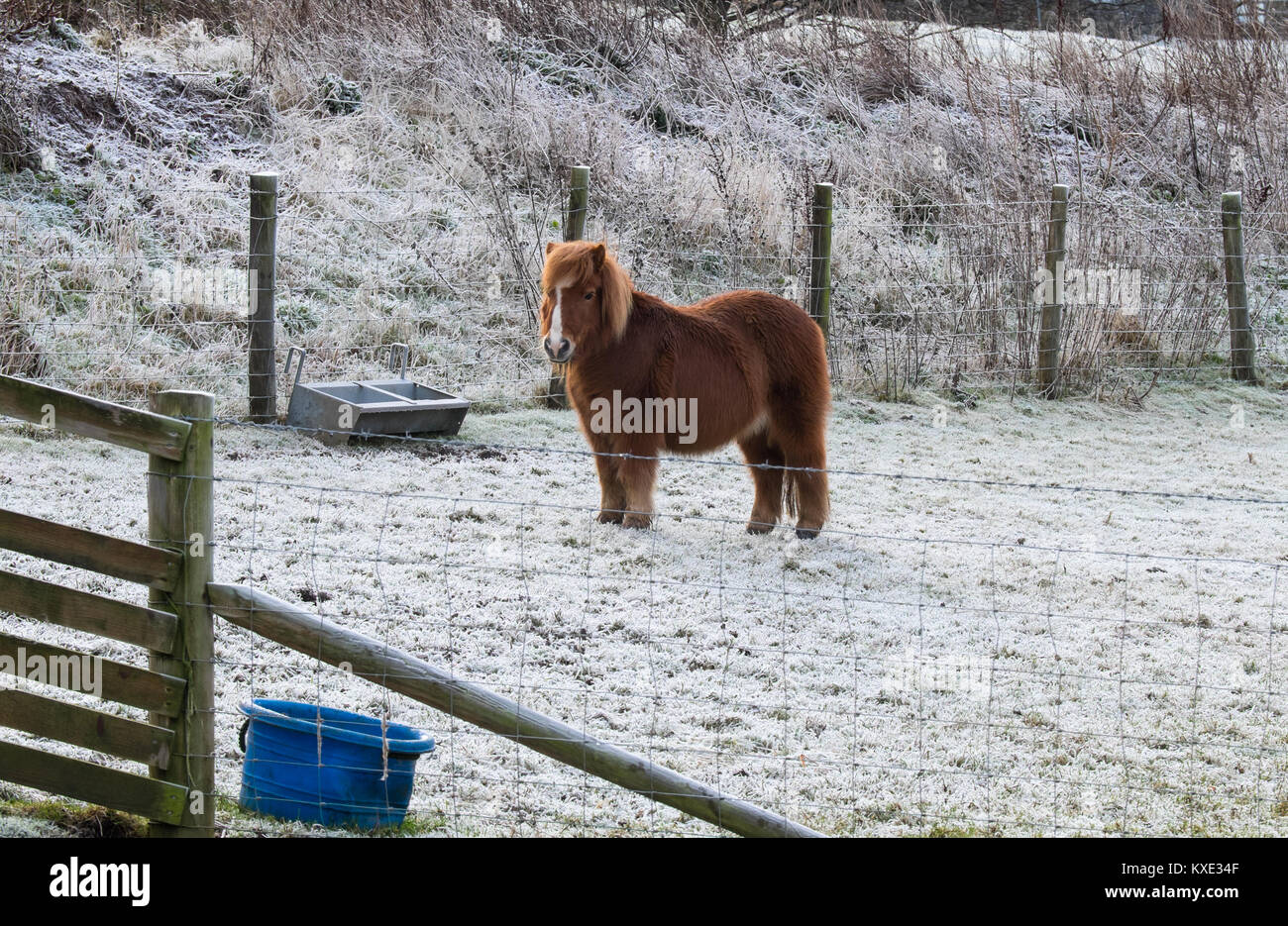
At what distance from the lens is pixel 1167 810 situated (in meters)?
3.90

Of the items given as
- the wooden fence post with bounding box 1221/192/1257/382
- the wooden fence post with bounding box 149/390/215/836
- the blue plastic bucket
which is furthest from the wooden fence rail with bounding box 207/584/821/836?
the wooden fence post with bounding box 1221/192/1257/382

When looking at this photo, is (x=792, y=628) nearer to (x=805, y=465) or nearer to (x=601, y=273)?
(x=805, y=465)

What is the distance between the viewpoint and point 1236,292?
1129 centimetres

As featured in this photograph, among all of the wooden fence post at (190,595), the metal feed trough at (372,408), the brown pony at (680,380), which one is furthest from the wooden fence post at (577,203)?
the wooden fence post at (190,595)

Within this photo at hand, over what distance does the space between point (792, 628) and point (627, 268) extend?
6.34m

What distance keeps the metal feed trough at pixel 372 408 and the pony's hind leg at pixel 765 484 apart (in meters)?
2.33

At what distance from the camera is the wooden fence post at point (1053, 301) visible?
1044 cm

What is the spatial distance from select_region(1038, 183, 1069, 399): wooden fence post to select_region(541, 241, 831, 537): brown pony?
180 inches

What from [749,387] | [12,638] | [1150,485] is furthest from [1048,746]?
[1150,485]

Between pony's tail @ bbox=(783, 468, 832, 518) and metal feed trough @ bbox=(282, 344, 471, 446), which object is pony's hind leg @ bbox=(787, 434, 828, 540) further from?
metal feed trough @ bbox=(282, 344, 471, 446)

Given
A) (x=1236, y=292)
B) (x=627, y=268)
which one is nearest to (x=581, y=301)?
(x=627, y=268)

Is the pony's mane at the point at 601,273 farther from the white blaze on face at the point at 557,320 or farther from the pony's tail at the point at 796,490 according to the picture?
the pony's tail at the point at 796,490

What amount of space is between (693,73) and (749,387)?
9.27 meters

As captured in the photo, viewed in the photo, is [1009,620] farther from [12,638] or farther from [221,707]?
[12,638]
